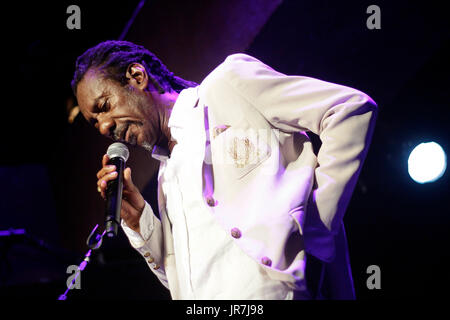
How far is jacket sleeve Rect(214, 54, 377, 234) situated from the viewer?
1297mm

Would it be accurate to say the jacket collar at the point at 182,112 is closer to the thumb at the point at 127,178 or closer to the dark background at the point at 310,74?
the thumb at the point at 127,178

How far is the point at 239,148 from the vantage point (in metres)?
1.41

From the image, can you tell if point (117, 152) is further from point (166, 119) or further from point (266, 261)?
point (266, 261)

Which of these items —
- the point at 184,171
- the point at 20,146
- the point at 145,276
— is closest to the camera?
the point at 184,171

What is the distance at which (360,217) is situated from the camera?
7.95 feet

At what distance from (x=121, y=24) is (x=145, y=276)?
2.07 m

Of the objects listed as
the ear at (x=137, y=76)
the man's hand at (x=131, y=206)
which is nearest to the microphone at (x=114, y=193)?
the man's hand at (x=131, y=206)

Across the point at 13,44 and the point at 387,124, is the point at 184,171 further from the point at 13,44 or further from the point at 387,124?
the point at 13,44

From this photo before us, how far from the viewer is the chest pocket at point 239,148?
54.2 inches

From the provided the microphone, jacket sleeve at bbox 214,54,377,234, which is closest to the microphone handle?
the microphone

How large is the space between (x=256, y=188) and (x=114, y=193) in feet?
1.51

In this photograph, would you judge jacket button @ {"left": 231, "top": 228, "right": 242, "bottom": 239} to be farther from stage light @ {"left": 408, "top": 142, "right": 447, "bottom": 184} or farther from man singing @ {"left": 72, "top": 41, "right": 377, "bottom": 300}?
stage light @ {"left": 408, "top": 142, "right": 447, "bottom": 184}

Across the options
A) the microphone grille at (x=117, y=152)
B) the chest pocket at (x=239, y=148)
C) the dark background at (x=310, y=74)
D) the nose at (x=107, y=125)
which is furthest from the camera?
the dark background at (x=310, y=74)

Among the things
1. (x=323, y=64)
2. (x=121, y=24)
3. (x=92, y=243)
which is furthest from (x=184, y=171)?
(x=121, y=24)
